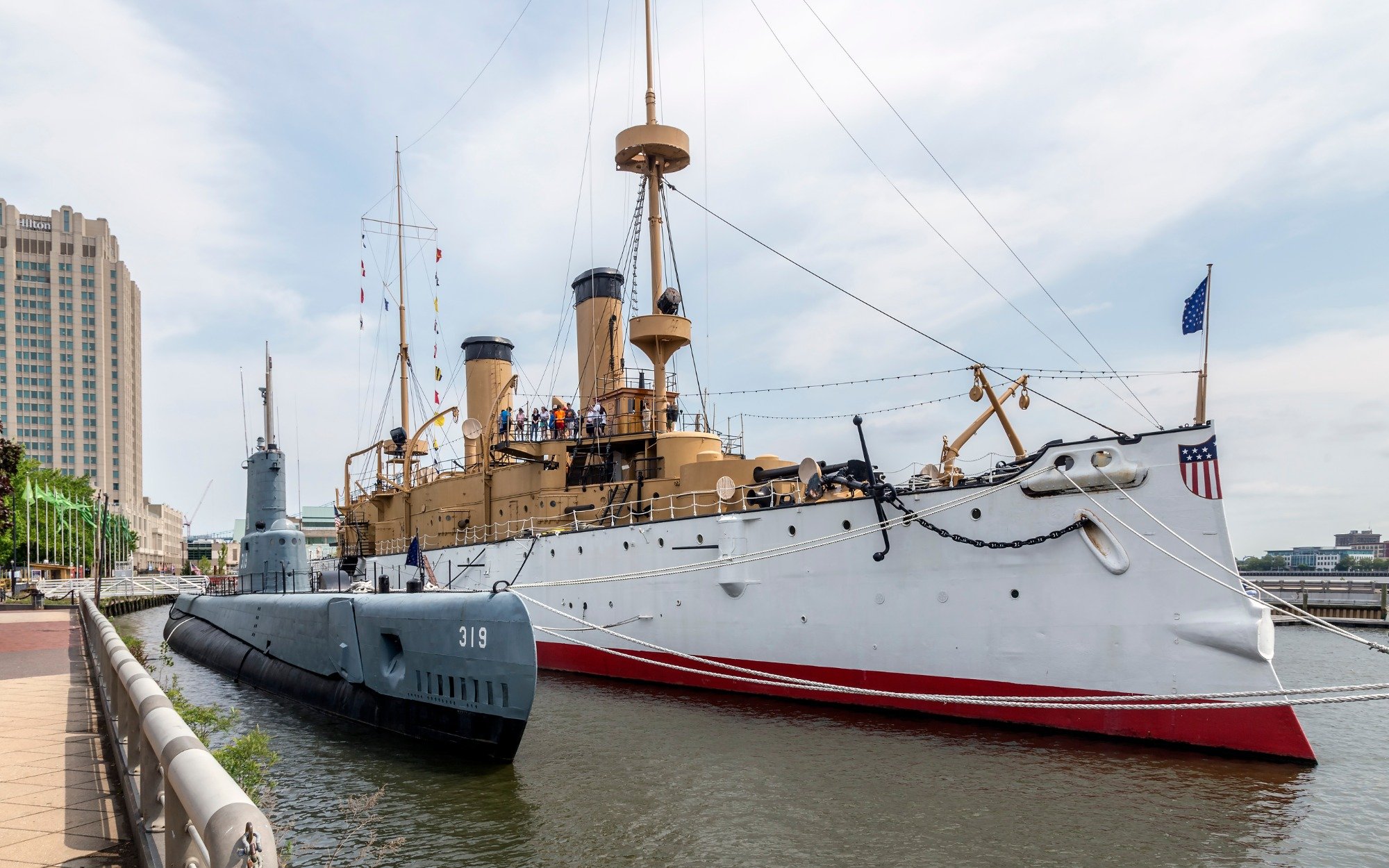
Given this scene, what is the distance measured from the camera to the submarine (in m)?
11.1

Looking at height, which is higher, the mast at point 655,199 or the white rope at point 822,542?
the mast at point 655,199

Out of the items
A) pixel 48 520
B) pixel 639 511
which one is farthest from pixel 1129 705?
pixel 48 520

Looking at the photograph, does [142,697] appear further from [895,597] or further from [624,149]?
[624,149]

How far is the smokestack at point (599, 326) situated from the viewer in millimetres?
24969

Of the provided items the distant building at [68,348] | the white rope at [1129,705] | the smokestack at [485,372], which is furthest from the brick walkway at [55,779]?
the distant building at [68,348]

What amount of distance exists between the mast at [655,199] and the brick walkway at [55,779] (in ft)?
43.2

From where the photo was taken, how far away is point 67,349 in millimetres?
113062

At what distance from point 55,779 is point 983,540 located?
38.2 feet

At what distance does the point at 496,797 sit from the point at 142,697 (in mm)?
5383

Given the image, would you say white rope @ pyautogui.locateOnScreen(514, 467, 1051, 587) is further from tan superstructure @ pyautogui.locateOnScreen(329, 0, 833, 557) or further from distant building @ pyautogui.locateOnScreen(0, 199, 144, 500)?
distant building @ pyautogui.locateOnScreen(0, 199, 144, 500)

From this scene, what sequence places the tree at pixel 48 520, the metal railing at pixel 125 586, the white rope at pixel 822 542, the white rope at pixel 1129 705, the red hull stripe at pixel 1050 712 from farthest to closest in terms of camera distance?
the tree at pixel 48 520, the metal railing at pixel 125 586, the white rope at pixel 822 542, the red hull stripe at pixel 1050 712, the white rope at pixel 1129 705

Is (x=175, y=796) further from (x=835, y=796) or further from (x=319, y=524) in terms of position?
(x=319, y=524)

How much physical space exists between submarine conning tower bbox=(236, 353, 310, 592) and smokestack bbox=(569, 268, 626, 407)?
8628mm

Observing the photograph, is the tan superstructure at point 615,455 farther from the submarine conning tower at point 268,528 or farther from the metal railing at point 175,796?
the metal railing at point 175,796
